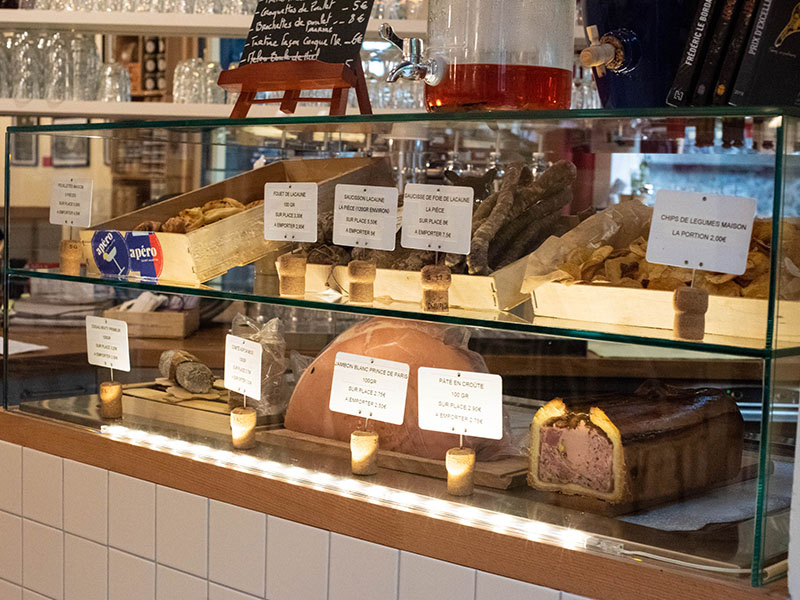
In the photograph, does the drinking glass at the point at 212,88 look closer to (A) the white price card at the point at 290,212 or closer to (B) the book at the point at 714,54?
(A) the white price card at the point at 290,212

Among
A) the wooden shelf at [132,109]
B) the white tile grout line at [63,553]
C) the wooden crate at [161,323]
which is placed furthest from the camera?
the wooden shelf at [132,109]

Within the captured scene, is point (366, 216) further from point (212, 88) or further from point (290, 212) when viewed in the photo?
point (212, 88)

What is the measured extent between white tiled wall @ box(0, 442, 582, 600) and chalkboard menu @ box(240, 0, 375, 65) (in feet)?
2.35

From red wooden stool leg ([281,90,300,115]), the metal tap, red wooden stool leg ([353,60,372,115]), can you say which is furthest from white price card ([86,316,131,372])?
the metal tap

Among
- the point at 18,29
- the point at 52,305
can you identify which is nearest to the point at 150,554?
the point at 52,305

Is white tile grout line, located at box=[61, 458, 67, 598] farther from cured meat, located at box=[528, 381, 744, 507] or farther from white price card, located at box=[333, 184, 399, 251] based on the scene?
cured meat, located at box=[528, 381, 744, 507]

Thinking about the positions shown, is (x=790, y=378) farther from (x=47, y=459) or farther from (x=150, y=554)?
(x=47, y=459)

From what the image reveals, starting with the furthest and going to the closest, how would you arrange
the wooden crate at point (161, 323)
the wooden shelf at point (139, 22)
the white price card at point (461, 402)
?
the wooden shelf at point (139, 22), the wooden crate at point (161, 323), the white price card at point (461, 402)

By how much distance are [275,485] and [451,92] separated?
0.62 metres

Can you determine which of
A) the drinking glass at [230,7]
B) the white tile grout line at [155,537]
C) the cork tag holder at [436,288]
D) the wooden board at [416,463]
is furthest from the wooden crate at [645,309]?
the drinking glass at [230,7]

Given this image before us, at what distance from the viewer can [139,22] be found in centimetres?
287

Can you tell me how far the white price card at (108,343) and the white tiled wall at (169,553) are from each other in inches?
7.6

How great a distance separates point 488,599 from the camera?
4.05 ft

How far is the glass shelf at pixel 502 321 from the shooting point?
104 centimetres
